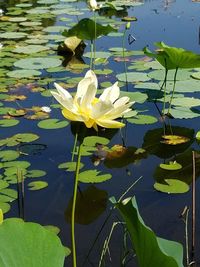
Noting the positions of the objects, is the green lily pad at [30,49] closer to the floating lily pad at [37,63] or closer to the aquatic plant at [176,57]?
the floating lily pad at [37,63]

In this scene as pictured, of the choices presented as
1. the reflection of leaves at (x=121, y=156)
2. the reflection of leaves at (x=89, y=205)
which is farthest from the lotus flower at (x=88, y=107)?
the reflection of leaves at (x=121, y=156)

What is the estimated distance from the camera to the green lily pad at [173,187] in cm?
219

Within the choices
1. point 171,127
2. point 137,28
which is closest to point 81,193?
point 171,127

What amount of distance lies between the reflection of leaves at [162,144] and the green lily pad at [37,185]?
0.64 m

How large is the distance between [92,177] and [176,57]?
36.4 inches

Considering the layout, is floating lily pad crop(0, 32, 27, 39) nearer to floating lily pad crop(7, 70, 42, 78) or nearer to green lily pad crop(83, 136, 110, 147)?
floating lily pad crop(7, 70, 42, 78)

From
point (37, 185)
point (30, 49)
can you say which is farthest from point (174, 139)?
point (30, 49)

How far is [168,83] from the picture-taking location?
354 cm

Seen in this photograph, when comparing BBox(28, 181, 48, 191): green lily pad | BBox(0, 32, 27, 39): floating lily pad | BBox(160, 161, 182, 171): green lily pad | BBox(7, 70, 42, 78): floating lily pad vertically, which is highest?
BBox(0, 32, 27, 39): floating lily pad

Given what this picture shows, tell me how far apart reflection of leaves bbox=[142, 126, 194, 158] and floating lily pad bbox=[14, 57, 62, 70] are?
1.55 meters

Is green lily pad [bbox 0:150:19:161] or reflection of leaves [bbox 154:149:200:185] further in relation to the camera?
green lily pad [bbox 0:150:19:161]

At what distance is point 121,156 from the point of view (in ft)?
8.44

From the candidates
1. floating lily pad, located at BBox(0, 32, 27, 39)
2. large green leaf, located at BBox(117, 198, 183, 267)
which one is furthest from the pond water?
large green leaf, located at BBox(117, 198, 183, 267)

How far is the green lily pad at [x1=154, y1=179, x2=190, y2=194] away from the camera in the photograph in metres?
2.19
